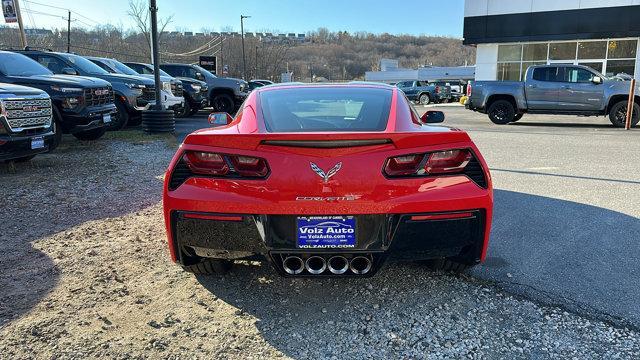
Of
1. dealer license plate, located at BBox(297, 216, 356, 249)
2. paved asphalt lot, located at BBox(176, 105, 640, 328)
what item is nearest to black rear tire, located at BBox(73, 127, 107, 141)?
paved asphalt lot, located at BBox(176, 105, 640, 328)

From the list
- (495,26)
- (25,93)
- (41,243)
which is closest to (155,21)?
(25,93)

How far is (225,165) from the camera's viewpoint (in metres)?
2.85

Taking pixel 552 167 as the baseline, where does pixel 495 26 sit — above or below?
above

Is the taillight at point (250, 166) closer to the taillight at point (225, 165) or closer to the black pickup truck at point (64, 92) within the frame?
the taillight at point (225, 165)

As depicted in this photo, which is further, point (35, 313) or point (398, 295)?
point (398, 295)

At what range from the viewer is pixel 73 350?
8.49 ft

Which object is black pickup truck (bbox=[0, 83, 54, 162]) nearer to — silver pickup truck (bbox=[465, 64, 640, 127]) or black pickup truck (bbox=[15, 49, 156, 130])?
black pickup truck (bbox=[15, 49, 156, 130])

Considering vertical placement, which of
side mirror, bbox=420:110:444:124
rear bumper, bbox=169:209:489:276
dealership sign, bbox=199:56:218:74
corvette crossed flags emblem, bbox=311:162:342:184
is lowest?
rear bumper, bbox=169:209:489:276

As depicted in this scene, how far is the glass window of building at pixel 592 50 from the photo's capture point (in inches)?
967

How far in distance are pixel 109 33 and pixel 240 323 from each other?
2507 inches

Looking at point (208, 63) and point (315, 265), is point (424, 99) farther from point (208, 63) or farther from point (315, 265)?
point (315, 265)

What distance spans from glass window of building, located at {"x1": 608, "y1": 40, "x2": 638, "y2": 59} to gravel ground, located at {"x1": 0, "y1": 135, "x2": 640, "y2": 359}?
2566 centimetres

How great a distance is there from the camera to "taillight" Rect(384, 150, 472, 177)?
2.79 m

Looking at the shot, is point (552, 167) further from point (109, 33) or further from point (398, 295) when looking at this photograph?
point (109, 33)
